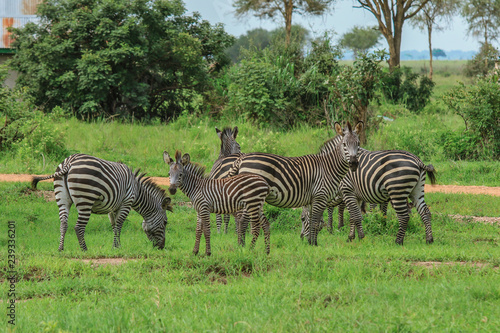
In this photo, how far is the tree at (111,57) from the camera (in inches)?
934

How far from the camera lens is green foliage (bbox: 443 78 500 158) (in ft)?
57.3

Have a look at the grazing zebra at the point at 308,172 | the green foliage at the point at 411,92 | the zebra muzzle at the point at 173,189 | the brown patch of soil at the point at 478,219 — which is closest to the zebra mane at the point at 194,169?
the zebra muzzle at the point at 173,189

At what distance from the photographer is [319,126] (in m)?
22.7

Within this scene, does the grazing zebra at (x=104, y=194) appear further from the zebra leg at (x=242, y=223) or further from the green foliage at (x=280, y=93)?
the green foliage at (x=280, y=93)

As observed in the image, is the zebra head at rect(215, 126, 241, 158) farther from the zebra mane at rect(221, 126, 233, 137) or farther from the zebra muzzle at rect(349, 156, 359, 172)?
the zebra muzzle at rect(349, 156, 359, 172)

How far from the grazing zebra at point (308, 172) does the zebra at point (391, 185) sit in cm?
79

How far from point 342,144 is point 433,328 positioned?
4468 mm

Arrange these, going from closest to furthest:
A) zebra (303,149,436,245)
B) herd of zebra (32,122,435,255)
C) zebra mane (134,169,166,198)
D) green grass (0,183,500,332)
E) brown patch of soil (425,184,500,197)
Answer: green grass (0,183,500,332) < herd of zebra (32,122,435,255) < zebra (303,149,436,245) < zebra mane (134,169,166,198) < brown patch of soil (425,184,500,197)

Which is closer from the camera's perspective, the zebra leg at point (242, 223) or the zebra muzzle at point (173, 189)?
the zebra muzzle at point (173, 189)

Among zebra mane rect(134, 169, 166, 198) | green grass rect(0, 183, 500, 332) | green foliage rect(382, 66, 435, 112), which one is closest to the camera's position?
green grass rect(0, 183, 500, 332)

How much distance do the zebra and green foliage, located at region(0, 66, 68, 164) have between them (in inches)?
402

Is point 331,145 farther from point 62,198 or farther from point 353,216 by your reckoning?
point 62,198

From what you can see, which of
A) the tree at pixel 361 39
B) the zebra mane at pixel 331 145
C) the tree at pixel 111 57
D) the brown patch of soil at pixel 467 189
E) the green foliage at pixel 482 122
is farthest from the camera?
the tree at pixel 361 39

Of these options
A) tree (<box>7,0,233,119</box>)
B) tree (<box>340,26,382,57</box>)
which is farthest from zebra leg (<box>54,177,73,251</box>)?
tree (<box>340,26,382,57</box>)
